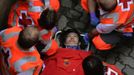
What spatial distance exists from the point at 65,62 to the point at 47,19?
46 centimetres

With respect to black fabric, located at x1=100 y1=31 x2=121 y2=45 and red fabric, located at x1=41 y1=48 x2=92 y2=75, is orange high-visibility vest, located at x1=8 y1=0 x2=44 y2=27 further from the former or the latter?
black fabric, located at x1=100 y1=31 x2=121 y2=45

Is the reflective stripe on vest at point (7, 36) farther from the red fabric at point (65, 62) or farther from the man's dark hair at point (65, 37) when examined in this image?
the man's dark hair at point (65, 37)

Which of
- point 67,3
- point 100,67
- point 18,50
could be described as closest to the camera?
point 18,50

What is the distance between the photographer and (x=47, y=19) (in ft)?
9.81

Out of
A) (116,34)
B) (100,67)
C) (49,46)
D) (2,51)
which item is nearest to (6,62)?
(2,51)

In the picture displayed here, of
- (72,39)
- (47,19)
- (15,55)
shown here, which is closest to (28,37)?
(15,55)

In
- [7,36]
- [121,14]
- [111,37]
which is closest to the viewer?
[7,36]

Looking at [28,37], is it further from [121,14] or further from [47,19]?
[121,14]

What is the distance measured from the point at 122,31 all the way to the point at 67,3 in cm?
63

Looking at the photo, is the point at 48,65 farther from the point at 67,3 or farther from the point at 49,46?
the point at 67,3

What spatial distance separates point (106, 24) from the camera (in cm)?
324

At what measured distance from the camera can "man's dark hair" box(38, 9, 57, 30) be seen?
2.99 metres

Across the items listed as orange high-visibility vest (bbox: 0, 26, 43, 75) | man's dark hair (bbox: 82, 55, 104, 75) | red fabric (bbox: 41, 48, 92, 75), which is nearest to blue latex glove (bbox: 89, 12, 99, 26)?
red fabric (bbox: 41, 48, 92, 75)

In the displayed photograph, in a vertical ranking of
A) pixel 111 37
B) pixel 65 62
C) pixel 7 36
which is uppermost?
pixel 7 36
